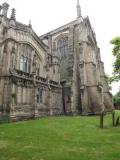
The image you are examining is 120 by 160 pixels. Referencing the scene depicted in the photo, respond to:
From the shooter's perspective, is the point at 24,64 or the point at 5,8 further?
the point at 24,64

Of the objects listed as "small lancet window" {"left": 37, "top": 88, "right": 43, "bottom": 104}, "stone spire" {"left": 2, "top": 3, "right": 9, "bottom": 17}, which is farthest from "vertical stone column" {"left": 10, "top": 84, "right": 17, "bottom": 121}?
"stone spire" {"left": 2, "top": 3, "right": 9, "bottom": 17}

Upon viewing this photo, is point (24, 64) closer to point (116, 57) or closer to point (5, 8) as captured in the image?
point (5, 8)

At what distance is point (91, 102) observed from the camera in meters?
29.7

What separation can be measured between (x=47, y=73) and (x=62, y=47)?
11697 mm

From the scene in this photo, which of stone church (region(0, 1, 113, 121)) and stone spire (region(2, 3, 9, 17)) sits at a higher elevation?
stone spire (region(2, 3, 9, 17))

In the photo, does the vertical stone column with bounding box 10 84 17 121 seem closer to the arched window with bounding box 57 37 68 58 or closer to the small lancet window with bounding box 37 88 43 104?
the small lancet window with bounding box 37 88 43 104

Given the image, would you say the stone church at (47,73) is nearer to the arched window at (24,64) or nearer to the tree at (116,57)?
the arched window at (24,64)

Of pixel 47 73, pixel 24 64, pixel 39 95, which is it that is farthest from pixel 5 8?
pixel 39 95

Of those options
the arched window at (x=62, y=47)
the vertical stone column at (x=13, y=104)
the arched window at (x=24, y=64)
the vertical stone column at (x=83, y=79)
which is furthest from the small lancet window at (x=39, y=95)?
the arched window at (x=62, y=47)

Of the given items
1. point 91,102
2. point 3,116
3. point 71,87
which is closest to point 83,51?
point 71,87

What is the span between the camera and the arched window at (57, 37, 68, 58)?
37.6m

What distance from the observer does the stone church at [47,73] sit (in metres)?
21.2

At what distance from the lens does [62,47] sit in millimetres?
38594

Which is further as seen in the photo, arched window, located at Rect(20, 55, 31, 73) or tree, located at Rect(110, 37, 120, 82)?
arched window, located at Rect(20, 55, 31, 73)
